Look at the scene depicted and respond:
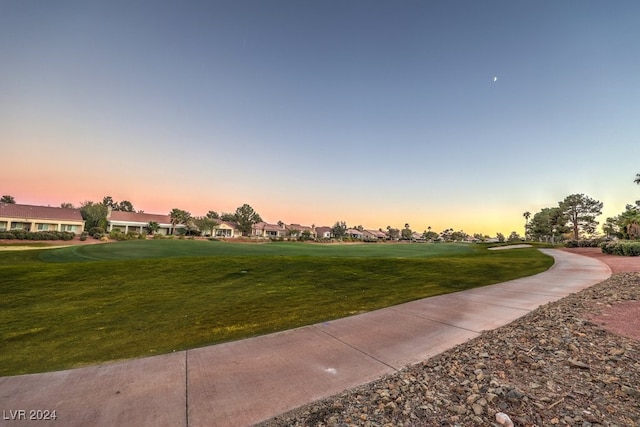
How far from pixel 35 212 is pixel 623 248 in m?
84.5

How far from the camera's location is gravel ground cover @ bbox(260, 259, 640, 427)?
2643 millimetres

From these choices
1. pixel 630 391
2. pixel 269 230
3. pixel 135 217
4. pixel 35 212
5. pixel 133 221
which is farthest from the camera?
pixel 269 230

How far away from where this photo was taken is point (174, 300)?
7816mm

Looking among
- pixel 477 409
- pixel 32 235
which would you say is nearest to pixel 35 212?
pixel 32 235

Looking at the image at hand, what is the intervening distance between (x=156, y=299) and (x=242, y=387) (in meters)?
5.95

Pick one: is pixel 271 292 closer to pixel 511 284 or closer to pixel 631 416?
pixel 631 416

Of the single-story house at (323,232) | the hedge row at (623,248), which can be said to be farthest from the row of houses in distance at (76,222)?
the hedge row at (623,248)

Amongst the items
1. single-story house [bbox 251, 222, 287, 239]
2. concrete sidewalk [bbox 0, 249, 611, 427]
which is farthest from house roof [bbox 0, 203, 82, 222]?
concrete sidewalk [bbox 0, 249, 611, 427]

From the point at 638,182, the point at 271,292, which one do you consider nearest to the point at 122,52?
the point at 271,292

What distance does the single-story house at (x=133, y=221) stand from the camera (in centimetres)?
6612

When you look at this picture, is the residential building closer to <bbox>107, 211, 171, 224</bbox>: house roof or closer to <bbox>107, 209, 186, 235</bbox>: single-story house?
<bbox>107, 209, 186, 235</bbox>: single-story house

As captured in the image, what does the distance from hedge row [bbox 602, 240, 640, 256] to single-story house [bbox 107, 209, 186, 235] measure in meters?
81.6

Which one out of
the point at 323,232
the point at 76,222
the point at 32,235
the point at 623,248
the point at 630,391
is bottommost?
the point at 630,391

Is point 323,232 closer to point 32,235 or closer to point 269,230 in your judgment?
point 269,230
